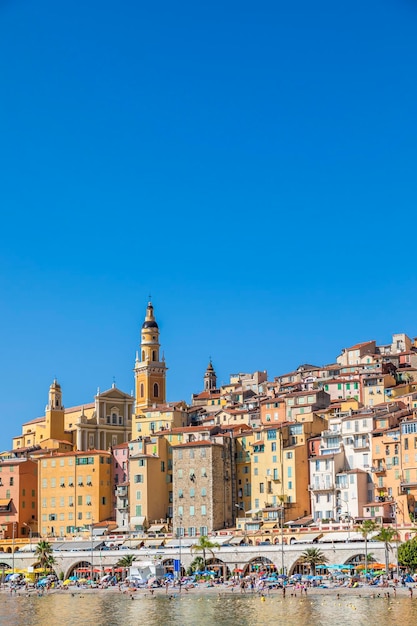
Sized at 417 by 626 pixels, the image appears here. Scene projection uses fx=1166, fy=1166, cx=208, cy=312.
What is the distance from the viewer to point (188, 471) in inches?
4126

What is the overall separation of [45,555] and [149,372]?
34982mm

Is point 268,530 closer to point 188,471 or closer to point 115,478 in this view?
point 188,471

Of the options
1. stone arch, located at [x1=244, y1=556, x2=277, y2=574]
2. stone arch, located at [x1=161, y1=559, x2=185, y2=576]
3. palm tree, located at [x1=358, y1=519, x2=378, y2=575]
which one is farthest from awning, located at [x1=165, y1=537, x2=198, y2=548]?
palm tree, located at [x1=358, y1=519, x2=378, y2=575]

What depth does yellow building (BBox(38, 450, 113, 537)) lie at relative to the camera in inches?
4488

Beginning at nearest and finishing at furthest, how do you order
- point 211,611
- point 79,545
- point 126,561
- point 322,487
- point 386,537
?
point 211,611, point 386,537, point 126,561, point 322,487, point 79,545

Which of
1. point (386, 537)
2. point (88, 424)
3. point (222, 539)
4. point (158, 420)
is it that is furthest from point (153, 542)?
point (88, 424)

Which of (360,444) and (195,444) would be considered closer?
(360,444)

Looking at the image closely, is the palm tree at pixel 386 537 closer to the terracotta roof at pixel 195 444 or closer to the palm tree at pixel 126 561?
the palm tree at pixel 126 561

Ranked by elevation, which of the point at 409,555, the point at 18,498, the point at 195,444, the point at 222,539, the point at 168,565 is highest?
the point at 195,444

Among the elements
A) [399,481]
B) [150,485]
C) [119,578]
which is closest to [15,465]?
[150,485]

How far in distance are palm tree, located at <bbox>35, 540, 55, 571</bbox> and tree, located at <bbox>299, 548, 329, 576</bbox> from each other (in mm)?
24857

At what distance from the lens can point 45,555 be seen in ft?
333

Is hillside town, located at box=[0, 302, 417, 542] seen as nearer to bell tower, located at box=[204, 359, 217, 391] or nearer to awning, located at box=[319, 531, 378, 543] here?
awning, located at box=[319, 531, 378, 543]

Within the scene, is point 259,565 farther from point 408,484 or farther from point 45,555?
point 45,555
